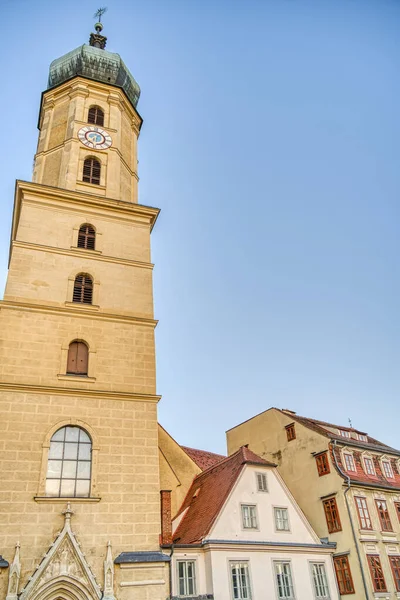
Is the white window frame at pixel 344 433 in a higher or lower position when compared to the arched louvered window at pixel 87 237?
lower

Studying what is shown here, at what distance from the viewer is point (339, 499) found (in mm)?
25094

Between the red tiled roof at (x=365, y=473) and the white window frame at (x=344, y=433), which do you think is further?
the white window frame at (x=344, y=433)

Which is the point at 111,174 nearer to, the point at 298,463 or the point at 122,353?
the point at 122,353

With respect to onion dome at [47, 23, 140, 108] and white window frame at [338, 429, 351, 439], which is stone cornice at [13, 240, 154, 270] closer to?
onion dome at [47, 23, 140, 108]

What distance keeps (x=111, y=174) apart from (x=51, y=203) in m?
3.78

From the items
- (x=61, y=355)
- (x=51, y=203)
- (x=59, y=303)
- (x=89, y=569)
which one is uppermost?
(x=51, y=203)

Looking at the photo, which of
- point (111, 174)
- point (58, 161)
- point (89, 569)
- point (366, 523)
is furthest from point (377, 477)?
point (58, 161)

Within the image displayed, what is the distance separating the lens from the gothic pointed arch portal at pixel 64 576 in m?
15.1

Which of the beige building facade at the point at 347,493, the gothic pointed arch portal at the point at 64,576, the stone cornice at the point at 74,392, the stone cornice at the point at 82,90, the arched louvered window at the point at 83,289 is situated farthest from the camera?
the stone cornice at the point at 82,90

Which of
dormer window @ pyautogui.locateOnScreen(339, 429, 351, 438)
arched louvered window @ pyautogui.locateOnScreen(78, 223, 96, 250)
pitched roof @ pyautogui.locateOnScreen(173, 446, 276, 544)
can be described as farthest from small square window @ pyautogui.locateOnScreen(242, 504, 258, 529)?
arched louvered window @ pyautogui.locateOnScreen(78, 223, 96, 250)

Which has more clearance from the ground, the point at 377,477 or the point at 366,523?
the point at 377,477

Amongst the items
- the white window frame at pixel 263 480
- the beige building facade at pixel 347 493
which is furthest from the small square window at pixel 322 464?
the white window frame at pixel 263 480

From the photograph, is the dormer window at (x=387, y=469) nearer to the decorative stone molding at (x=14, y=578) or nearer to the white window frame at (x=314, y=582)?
the white window frame at (x=314, y=582)

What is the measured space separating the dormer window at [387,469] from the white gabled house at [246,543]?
6725mm
